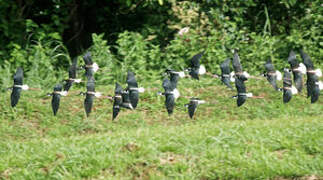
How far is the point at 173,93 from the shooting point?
373cm

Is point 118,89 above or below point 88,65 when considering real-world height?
below

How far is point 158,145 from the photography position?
4145 mm

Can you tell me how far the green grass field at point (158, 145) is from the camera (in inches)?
148

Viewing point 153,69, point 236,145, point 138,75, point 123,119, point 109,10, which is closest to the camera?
point 236,145

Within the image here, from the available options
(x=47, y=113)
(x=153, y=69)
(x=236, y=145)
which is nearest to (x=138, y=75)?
(x=153, y=69)

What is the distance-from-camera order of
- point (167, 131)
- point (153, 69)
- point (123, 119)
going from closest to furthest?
1. point (167, 131)
2. point (123, 119)
3. point (153, 69)

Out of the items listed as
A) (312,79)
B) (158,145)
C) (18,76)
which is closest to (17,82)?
(18,76)

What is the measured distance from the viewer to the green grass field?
375 centimetres

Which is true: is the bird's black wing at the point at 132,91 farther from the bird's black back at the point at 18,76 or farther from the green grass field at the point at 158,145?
the bird's black back at the point at 18,76

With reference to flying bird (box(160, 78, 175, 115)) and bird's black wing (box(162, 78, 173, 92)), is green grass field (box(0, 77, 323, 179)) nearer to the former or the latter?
flying bird (box(160, 78, 175, 115))

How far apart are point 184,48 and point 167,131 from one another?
3.18 metres

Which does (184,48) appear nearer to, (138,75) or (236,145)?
(138,75)

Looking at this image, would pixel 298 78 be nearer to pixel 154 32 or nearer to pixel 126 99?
pixel 126 99

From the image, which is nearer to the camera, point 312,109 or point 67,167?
point 67,167
